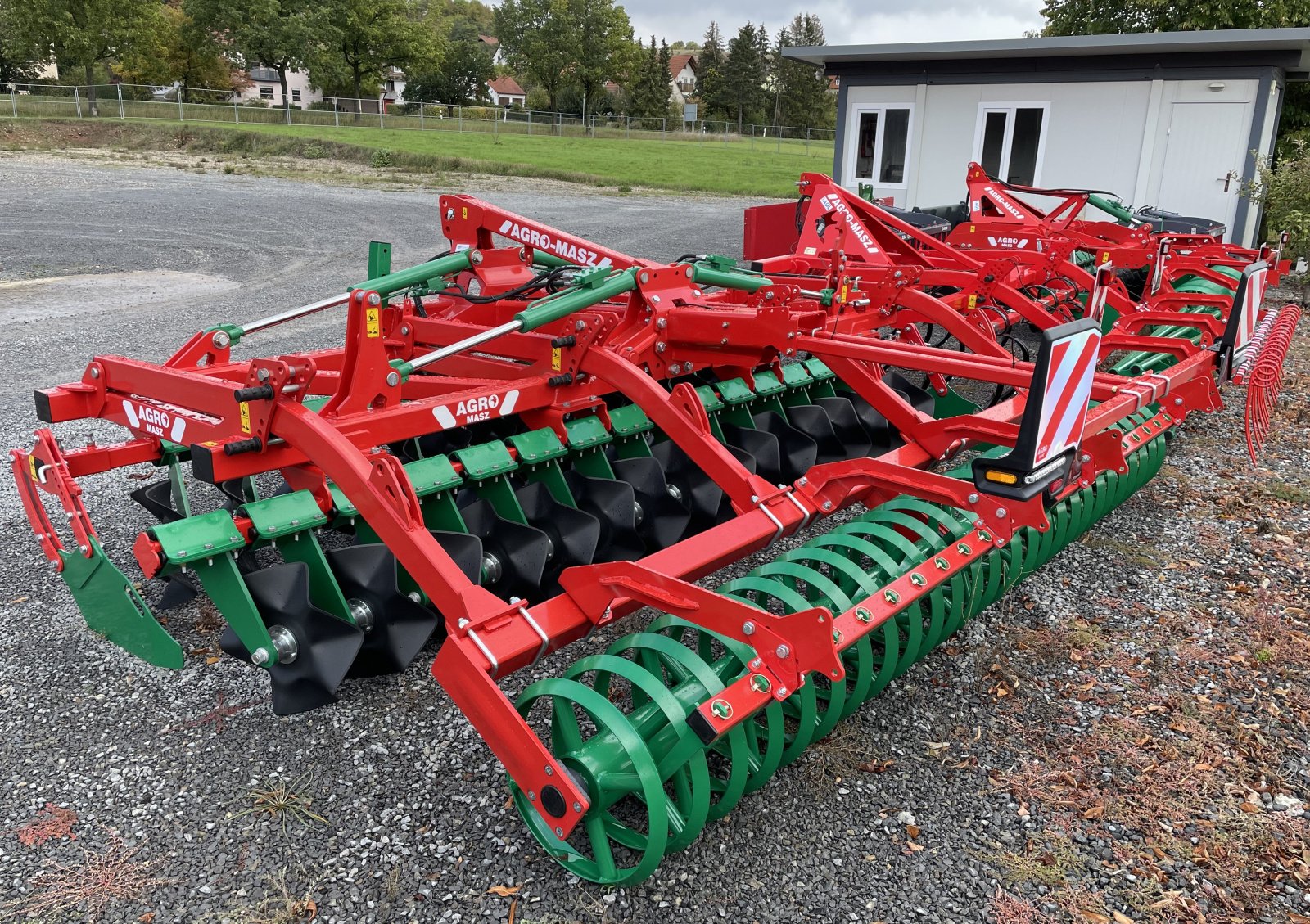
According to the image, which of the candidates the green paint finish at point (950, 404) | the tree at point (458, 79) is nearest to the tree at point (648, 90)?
the tree at point (458, 79)

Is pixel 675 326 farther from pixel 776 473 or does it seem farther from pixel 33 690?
A: pixel 33 690

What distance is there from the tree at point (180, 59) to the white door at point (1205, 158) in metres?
44.6

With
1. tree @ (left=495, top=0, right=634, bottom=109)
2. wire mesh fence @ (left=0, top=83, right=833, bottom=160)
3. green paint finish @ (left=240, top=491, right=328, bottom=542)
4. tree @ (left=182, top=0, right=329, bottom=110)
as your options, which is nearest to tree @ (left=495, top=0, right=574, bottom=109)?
tree @ (left=495, top=0, right=634, bottom=109)

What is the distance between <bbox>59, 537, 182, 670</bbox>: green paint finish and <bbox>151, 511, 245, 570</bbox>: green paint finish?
0.15 meters

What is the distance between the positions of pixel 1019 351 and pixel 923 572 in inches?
224

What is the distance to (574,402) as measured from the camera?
13.7ft

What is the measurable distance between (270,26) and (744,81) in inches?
1240

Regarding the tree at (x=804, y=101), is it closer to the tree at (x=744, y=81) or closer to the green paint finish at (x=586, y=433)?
the tree at (x=744, y=81)

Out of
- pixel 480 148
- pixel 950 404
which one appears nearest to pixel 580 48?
pixel 480 148

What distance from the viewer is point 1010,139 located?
47.2ft

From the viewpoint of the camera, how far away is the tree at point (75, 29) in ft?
128

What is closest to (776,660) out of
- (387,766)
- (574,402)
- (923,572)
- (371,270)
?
(923,572)

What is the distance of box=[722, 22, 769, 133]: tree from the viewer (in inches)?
2571

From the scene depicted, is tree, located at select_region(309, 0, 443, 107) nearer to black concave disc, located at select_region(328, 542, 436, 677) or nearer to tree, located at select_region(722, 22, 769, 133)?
tree, located at select_region(722, 22, 769, 133)
